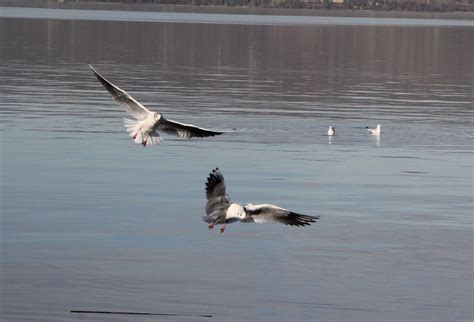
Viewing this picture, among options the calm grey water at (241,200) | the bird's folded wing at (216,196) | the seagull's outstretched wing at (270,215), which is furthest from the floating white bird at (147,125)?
the seagull's outstretched wing at (270,215)

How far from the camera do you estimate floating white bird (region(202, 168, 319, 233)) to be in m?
12.3

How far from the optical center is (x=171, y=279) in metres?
13.3

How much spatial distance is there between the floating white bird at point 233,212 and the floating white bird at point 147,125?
1.13m

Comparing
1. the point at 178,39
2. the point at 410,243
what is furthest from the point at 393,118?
the point at 178,39

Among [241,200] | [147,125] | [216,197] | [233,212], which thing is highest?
[241,200]

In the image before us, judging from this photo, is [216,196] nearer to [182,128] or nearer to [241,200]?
[182,128]

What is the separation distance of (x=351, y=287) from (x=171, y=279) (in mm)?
1684

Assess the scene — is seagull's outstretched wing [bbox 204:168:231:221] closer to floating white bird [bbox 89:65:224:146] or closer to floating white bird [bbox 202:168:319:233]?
floating white bird [bbox 202:168:319:233]

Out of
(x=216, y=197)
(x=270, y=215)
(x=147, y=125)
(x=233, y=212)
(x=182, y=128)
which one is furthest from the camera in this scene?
(x=182, y=128)

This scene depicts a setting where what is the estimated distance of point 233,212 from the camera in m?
12.3

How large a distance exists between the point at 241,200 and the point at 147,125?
354cm

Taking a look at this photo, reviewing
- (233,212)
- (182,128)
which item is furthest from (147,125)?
(233,212)

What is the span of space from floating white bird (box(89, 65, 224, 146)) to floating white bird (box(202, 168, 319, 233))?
1.13m

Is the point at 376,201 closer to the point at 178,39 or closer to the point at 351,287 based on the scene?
the point at 351,287
